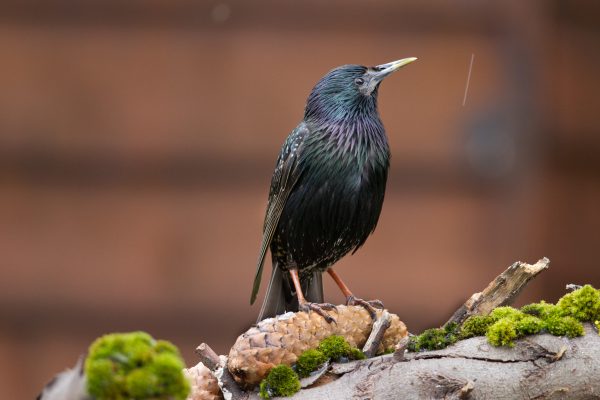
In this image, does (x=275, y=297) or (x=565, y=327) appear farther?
(x=275, y=297)

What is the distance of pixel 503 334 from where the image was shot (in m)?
2.34

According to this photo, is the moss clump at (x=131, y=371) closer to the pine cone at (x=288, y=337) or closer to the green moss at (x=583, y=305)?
the pine cone at (x=288, y=337)

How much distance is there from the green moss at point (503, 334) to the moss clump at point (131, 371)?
0.93m

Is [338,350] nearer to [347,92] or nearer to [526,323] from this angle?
[526,323]

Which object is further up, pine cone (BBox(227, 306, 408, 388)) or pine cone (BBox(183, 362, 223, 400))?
pine cone (BBox(227, 306, 408, 388))

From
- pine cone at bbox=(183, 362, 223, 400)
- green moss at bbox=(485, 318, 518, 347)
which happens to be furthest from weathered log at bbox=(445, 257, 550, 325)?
pine cone at bbox=(183, 362, 223, 400)

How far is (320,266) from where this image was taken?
3.48 m

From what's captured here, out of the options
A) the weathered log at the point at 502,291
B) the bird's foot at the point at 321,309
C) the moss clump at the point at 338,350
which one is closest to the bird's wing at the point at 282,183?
the bird's foot at the point at 321,309

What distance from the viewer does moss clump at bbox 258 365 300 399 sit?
7.63 feet

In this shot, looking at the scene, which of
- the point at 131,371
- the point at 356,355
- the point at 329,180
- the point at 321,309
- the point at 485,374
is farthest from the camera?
the point at 329,180

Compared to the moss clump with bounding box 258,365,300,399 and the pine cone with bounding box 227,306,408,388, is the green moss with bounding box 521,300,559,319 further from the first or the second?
the moss clump with bounding box 258,365,300,399

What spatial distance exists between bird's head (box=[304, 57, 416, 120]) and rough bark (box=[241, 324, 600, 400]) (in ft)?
4.17

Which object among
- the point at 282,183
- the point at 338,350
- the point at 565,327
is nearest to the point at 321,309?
the point at 338,350

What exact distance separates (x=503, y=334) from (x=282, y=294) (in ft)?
4.39
